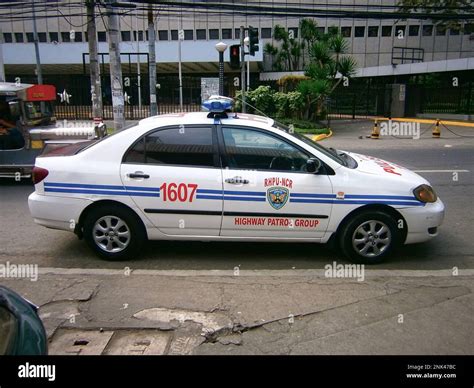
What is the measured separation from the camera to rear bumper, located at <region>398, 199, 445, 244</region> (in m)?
4.85

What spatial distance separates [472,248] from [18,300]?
5059 mm

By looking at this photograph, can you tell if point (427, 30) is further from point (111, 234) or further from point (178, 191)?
point (111, 234)

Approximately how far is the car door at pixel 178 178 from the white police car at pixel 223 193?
11 millimetres

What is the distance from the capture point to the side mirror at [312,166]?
4.74 metres

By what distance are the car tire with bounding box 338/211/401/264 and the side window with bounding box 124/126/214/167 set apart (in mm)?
1647

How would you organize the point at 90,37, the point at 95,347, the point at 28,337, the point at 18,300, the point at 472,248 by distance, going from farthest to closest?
1. the point at 90,37
2. the point at 472,248
3. the point at 95,347
4. the point at 18,300
5. the point at 28,337

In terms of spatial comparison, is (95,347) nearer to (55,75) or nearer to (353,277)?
(353,277)

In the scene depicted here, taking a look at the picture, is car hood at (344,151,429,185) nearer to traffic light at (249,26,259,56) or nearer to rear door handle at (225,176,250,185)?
rear door handle at (225,176,250,185)

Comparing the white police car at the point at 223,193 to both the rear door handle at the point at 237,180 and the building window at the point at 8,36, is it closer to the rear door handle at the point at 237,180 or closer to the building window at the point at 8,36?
the rear door handle at the point at 237,180

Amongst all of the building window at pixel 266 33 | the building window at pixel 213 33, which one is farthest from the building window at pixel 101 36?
the building window at pixel 266 33

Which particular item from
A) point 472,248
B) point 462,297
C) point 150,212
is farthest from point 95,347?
point 472,248

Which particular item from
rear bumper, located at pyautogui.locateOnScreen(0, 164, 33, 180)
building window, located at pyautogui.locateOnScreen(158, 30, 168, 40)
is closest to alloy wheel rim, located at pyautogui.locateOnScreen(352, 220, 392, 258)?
rear bumper, located at pyautogui.locateOnScreen(0, 164, 33, 180)

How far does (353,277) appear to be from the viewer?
4652mm

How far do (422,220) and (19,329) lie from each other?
4075 mm
